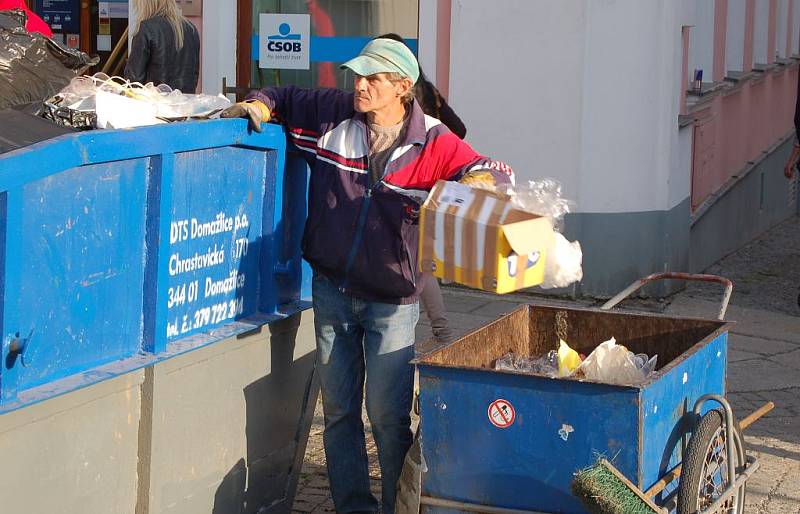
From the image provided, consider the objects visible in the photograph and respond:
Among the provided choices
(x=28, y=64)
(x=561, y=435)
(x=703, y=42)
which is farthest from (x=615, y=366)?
(x=703, y=42)

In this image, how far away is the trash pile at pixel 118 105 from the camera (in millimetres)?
3715

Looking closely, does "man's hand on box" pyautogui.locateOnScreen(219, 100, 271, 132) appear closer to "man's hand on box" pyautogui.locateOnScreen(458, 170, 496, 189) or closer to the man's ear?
the man's ear

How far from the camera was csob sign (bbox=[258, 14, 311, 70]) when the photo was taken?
963 centimetres

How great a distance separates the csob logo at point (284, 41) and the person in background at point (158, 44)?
161 centimetres

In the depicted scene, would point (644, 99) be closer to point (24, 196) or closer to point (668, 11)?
Result: point (668, 11)

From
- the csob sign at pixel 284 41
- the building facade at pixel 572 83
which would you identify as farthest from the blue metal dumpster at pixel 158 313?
the csob sign at pixel 284 41

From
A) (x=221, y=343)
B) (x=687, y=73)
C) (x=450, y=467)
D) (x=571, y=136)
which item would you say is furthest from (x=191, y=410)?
(x=687, y=73)

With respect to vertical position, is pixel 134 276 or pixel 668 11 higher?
pixel 668 11

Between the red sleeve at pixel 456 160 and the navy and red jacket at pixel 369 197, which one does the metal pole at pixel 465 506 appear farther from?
the red sleeve at pixel 456 160

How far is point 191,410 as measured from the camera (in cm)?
394

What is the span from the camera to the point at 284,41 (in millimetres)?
9680

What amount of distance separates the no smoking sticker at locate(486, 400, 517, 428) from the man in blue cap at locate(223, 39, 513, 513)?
2.26ft

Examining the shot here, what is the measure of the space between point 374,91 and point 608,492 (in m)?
1.57

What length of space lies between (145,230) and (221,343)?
56 centimetres
